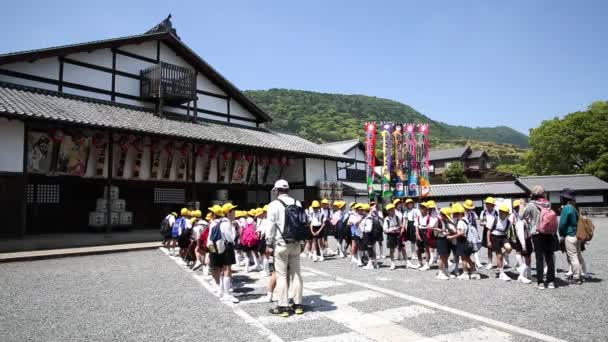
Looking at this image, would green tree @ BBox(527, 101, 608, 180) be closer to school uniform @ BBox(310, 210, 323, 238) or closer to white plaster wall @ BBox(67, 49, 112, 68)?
school uniform @ BBox(310, 210, 323, 238)

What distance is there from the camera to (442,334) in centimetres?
473

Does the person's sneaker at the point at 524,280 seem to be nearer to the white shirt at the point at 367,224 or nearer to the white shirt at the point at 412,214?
the white shirt at the point at 412,214

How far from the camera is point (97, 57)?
16469mm

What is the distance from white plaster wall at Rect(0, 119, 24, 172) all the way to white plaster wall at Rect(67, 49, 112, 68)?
4.69 meters

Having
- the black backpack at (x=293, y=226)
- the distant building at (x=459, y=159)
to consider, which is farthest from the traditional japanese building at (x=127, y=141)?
the distant building at (x=459, y=159)

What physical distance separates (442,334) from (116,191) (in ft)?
52.0

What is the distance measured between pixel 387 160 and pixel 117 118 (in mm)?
17435

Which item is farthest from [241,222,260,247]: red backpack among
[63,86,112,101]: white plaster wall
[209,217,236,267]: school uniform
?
[63,86,112,101]: white plaster wall

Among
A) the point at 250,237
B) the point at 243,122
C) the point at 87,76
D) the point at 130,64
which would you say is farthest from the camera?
the point at 243,122

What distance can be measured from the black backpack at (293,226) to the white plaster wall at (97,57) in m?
14.7

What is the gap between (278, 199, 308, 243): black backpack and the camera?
5.78m

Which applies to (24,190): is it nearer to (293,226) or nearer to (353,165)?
(293,226)

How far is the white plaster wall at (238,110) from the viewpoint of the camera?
72.3ft

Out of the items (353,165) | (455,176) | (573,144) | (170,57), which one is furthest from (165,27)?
(573,144)
